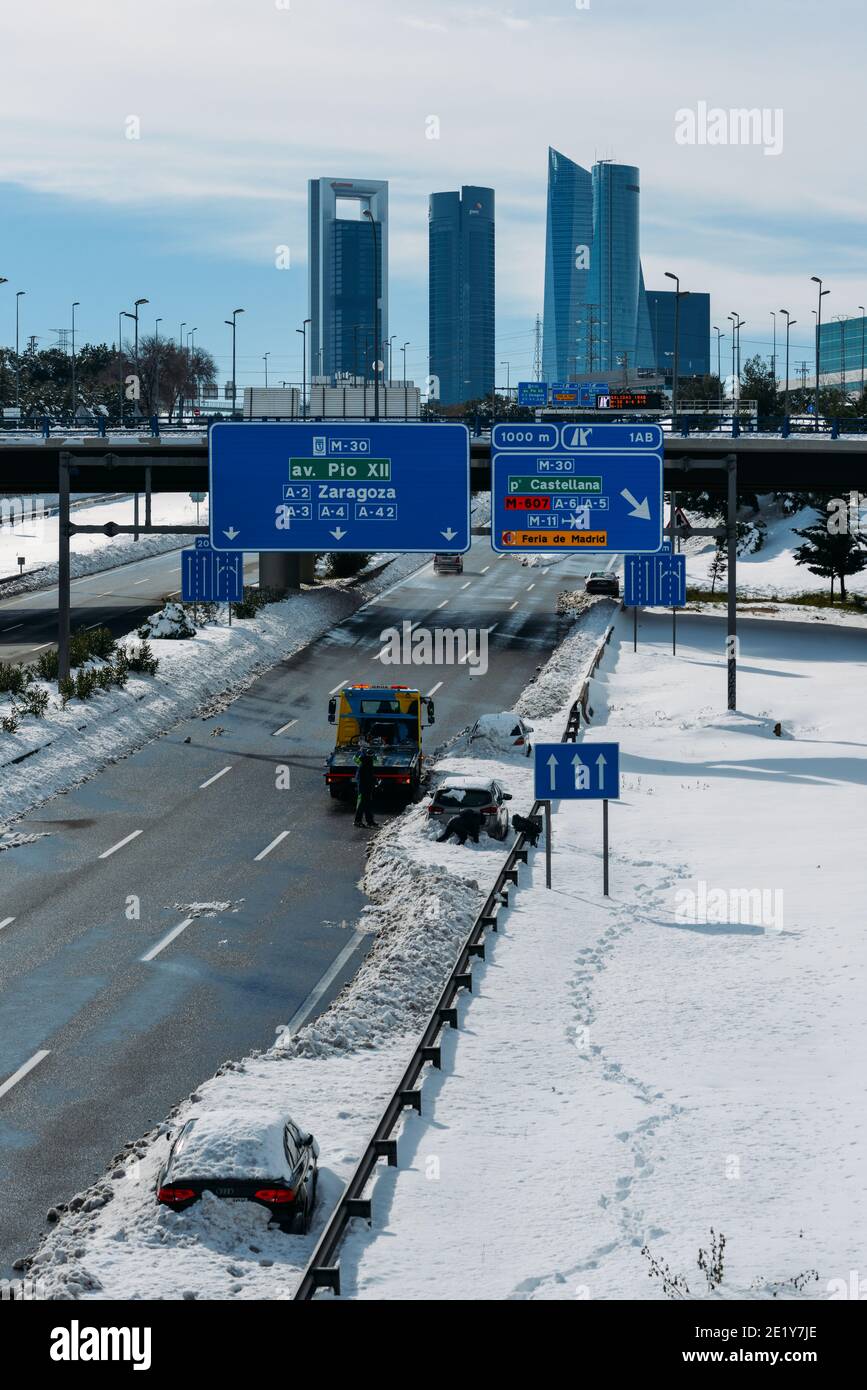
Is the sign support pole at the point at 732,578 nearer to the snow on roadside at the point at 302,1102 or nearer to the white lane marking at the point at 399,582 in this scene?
the snow on roadside at the point at 302,1102

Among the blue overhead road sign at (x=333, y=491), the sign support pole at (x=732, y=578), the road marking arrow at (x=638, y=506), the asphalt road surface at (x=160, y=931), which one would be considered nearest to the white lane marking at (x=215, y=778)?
the asphalt road surface at (x=160, y=931)

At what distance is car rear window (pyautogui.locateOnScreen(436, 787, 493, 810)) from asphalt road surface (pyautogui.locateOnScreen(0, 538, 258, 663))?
994 inches

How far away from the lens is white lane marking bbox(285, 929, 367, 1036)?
70.1 ft

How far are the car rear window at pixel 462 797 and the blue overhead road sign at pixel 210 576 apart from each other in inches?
614

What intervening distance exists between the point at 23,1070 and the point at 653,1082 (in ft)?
25.0

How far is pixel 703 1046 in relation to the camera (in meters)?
19.5

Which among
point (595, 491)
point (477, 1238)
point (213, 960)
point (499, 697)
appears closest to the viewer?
point (477, 1238)

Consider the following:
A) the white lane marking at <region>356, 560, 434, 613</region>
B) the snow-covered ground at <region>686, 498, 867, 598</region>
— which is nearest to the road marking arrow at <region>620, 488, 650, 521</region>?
the white lane marking at <region>356, 560, 434, 613</region>

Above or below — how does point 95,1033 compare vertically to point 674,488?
below

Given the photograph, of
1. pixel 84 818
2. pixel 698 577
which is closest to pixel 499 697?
pixel 84 818

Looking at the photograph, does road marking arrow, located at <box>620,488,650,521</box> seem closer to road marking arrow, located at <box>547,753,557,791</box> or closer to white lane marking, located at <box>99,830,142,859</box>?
white lane marking, located at <box>99,830,142,859</box>

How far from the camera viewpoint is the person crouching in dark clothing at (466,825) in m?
30.8
